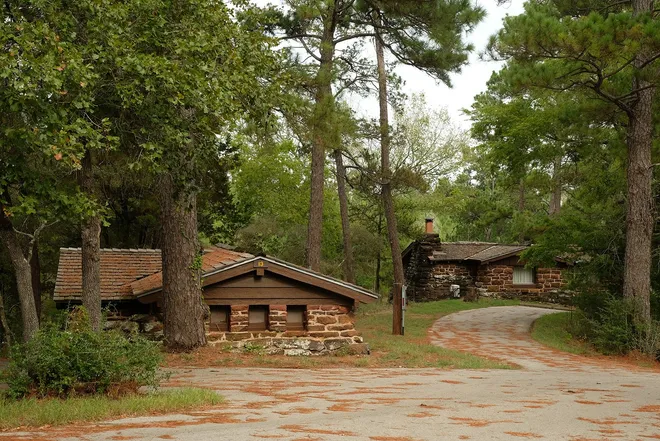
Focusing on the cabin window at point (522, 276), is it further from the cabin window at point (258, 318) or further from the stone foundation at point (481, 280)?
the cabin window at point (258, 318)

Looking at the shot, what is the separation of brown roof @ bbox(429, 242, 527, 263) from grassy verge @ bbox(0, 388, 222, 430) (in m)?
30.2

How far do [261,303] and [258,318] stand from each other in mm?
503

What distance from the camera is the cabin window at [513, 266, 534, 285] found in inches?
1564

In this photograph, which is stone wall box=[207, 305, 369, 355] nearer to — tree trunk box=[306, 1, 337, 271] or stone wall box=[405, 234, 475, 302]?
tree trunk box=[306, 1, 337, 271]

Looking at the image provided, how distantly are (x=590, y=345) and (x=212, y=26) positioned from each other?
1551cm

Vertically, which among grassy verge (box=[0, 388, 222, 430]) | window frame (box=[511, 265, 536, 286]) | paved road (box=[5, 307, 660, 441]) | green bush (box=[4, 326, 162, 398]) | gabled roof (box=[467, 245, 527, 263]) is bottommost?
paved road (box=[5, 307, 660, 441])

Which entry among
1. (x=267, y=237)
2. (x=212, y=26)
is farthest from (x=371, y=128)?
(x=212, y=26)

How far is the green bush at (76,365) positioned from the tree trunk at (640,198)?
15.9 m

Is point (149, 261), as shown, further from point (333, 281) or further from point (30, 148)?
point (30, 148)

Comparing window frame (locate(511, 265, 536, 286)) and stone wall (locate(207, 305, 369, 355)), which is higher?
window frame (locate(511, 265, 536, 286))

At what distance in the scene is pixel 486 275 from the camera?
1556 inches

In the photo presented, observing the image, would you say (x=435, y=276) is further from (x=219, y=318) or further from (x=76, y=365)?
(x=76, y=365)

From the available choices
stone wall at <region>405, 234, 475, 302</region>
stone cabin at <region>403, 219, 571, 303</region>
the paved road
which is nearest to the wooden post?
the paved road

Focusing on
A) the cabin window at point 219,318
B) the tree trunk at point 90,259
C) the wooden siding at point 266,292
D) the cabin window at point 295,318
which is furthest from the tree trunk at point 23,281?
the cabin window at point 295,318
